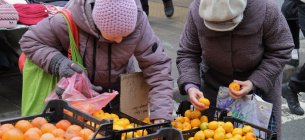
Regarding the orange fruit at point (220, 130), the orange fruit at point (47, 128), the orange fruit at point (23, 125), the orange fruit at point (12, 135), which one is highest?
the orange fruit at point (12, 135)

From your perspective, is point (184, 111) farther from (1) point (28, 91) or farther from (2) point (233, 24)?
(1) point (28, 91)

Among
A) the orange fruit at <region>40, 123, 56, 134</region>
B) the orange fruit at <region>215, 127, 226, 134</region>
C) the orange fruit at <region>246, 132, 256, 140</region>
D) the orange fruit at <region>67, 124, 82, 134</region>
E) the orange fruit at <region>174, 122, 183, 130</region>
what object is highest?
the orange fruit at <region>40, 123, 56, 134</region>

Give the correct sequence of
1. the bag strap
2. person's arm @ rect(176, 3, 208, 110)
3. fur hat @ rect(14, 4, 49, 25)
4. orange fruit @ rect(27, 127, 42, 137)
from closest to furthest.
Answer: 1. orange fruit @ rect(27, 127, 42, 137)
2. the bag strap
3. person's arm @ rect(176, 3, 208, 110)
4. fur hat @ rect(14, 4, 49, 25)

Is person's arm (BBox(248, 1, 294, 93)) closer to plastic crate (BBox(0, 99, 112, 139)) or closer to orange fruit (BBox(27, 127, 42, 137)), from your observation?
plastic crate (BBox(0, 99, 112, 139))

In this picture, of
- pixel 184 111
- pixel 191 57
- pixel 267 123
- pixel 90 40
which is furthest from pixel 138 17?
pixel 267 123

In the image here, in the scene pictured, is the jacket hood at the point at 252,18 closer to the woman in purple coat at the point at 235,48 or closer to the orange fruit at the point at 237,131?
the woman in purple coat at the point at 235,48

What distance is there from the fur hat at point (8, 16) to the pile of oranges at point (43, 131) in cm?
205

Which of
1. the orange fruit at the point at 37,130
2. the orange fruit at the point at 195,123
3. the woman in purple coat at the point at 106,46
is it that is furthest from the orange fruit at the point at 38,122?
the orange fruit at the point at 195,123

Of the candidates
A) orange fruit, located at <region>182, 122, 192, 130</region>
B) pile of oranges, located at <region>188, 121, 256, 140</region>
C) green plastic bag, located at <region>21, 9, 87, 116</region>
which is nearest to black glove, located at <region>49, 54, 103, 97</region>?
green plastic bag, located at <region>21, 9, 87, 116</region>

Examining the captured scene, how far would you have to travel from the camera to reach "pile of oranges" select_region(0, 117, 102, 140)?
225cm

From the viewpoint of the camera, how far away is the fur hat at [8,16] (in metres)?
4.30

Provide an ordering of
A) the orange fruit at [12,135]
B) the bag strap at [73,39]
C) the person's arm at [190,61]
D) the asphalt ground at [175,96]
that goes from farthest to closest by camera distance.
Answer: the asphalt ground at [175,96] → the person's arm at [190,61] → the bag strap at [73,39] → the orange fruit at [12,135]

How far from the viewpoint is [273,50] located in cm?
299

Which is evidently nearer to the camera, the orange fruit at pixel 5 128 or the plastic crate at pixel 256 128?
the orange fruit at pixel 5 128
